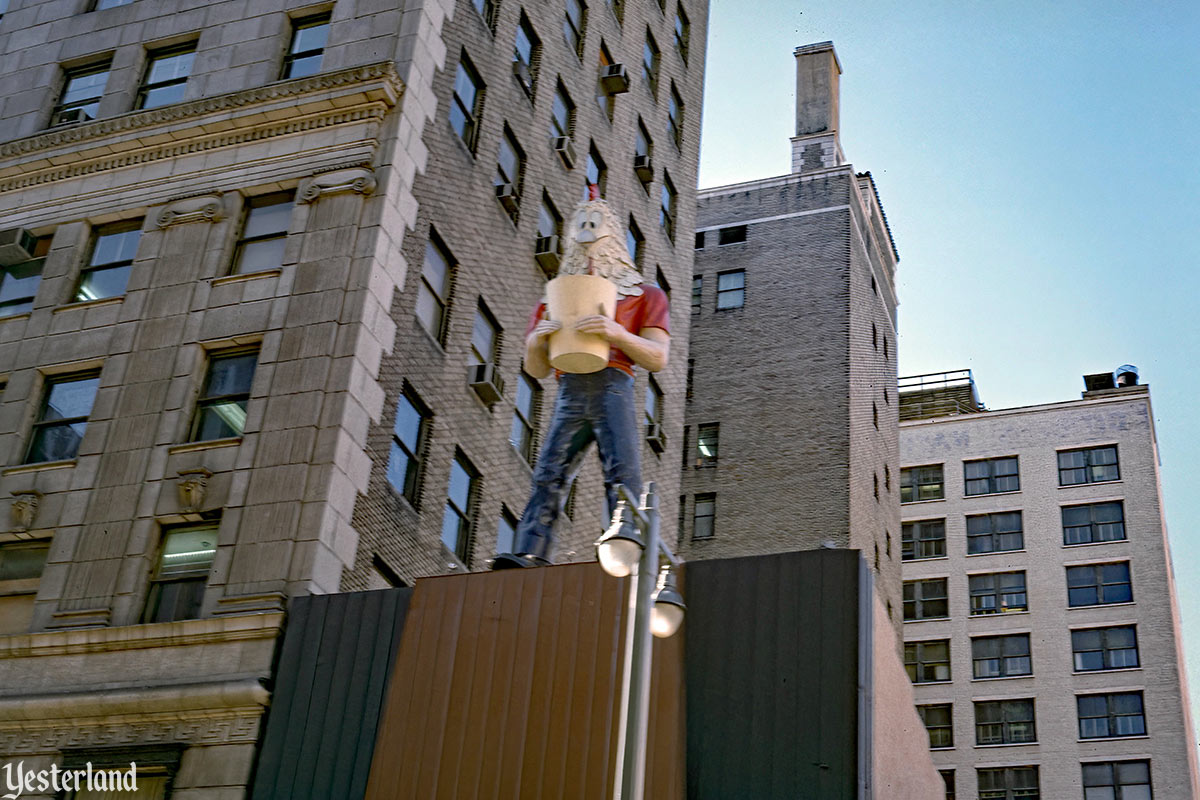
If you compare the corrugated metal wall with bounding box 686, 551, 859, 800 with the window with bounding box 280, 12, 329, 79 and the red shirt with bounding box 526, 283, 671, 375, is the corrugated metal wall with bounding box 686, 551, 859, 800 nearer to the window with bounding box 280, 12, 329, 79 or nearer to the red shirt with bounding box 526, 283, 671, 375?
the red shirt with bounding box 526, 283, 671, 375

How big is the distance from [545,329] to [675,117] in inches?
914

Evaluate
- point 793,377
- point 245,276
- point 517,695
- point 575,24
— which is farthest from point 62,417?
point 793,377

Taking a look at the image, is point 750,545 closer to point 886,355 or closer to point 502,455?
point 886,355

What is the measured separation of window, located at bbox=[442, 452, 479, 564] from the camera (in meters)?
25.2

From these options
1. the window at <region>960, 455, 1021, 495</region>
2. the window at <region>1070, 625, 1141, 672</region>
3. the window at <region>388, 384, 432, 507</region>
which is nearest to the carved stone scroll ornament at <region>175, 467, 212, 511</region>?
the window at <region>388, 384, 432, 507</region>

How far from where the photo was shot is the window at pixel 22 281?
85.8ft

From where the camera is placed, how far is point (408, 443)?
24.2 meters

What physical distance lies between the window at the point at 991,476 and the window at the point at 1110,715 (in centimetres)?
1137

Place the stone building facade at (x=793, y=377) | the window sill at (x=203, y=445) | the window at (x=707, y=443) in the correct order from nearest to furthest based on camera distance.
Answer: the window sill at (x=203, y=445)
the stone building facade at (x=793, y=377)
the window at (x=707, y=443)

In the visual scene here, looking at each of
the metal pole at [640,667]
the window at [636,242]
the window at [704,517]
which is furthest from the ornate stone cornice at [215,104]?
the window at [704,517]

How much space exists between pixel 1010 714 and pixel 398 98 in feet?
159

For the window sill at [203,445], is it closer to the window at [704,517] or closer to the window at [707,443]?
the window at [704,517]

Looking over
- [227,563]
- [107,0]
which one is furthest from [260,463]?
[107,0]

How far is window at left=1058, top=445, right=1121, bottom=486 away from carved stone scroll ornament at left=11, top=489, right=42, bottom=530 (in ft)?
183
